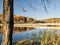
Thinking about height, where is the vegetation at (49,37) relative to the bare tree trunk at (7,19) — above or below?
below

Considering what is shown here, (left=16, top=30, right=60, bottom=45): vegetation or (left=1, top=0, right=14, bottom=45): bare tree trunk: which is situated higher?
(left=1, top=0, right=14, bottom=45): bare tree trunk

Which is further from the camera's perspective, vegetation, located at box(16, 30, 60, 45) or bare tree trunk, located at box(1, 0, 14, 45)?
vegetation, located at box(16, 30, 60, 45)

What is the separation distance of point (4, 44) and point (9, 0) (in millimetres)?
749

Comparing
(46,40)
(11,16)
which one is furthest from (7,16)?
(46,40)

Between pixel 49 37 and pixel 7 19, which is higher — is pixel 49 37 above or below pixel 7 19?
below

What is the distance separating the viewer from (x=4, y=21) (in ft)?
12.2

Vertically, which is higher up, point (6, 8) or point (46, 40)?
point (6, 8)

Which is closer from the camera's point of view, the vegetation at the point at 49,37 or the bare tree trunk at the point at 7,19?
the bare tree trunk at the point at 7,19

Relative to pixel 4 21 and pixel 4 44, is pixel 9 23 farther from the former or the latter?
pixel 4 44

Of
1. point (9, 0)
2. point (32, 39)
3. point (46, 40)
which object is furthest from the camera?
point (32, 39)

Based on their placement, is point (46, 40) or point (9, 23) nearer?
point (9, 23)

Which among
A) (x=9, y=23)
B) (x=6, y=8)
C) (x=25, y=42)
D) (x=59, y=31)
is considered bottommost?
(x=25, y=42)

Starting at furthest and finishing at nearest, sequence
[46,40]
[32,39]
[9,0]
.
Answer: [32,39], [46,40], [9,0]

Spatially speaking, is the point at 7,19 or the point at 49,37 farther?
the point at 49,37
